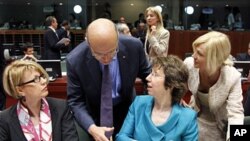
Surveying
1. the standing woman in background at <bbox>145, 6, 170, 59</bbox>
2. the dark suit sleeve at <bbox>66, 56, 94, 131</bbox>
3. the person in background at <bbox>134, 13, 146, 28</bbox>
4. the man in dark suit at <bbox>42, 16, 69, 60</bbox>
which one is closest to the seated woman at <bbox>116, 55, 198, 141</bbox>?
the dark suit sleeve at <bbox>66, 56, 94, 131</bbox>

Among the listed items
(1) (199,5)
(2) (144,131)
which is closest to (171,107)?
(2) (144,131)

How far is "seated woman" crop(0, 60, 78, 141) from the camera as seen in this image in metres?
1.92

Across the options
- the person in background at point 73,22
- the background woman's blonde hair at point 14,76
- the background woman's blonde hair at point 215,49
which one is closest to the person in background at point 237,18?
the person in background at point 73,22

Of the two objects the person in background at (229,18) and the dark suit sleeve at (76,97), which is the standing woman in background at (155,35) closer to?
the dark suit sleeve at (76,97)

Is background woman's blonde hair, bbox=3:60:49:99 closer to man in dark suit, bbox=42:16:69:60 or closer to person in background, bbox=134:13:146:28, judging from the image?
man in dark suit, bbox=42:16:69:60

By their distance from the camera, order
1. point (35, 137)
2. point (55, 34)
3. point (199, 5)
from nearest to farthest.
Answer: point (35, 137), point (55, 34), point (199, 5)

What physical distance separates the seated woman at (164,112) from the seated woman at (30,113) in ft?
1.13

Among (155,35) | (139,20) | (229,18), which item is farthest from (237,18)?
(155,35)

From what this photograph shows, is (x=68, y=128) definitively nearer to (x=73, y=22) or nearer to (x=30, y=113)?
(x=30, y=113)

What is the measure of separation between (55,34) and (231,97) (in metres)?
5.03

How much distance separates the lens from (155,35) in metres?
4.68

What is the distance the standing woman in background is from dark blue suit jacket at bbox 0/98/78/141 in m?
2.56

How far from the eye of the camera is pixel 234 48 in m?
10.9

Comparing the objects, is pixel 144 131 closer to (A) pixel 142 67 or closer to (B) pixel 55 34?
(A) pixel 142 67
